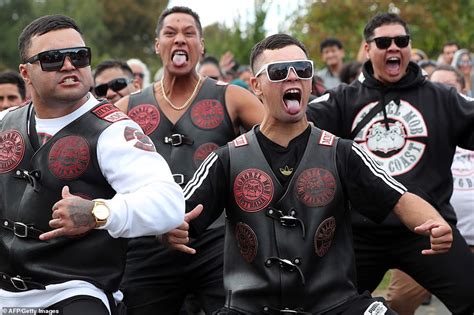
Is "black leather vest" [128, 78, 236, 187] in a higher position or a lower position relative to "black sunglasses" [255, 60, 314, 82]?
lower

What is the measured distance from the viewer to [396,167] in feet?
23.2

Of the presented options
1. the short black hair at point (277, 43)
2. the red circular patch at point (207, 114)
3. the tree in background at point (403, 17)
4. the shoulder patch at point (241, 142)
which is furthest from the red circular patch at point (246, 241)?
the tree in background at point (403, 17)

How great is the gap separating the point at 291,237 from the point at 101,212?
4.25 ft

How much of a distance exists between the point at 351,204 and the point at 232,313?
2.96ft

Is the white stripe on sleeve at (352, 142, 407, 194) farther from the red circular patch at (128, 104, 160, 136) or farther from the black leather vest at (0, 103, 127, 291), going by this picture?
the red circular patch at (128, 104, 160, 136)

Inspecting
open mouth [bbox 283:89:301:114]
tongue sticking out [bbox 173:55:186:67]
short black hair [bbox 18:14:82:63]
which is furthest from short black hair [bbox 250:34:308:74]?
tongue sticking out [bbox 173:55:186:67]

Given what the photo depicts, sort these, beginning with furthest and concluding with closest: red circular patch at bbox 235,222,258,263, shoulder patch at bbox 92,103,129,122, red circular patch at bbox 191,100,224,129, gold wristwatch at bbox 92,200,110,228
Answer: red circular patch at bbox 191,100,224,129 → red circular patch at bbox 235,222,258,263 → shoulder patch at bbox 92,103,129,122 → gold wristwatch at bbox 92,200,110,228

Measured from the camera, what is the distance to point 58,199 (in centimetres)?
495

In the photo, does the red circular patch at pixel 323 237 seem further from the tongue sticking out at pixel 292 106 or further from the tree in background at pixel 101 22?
the tree in background at pixel 101 22

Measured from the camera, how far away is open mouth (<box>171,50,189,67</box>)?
7254 millimetres

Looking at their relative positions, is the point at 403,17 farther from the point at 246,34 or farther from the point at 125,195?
the point at 125,195

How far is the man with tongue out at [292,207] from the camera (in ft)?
17.6

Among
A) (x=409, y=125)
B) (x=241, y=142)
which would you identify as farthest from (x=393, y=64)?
(x=241, y=142)

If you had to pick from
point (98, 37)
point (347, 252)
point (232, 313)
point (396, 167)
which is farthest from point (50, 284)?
point (98, 37)
